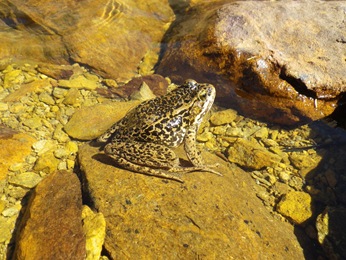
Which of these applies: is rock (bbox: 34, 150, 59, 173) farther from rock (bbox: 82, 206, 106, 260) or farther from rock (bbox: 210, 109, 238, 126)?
rock (bbox: 210, 109, 238, 126)

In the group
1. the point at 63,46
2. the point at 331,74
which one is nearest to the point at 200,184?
the point at 331,74

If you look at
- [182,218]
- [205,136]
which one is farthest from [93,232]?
[205,136]

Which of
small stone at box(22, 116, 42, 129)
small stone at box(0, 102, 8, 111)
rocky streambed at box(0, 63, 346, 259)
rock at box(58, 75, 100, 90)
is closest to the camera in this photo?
rocky streambed at box(0, 63, 346, 259)

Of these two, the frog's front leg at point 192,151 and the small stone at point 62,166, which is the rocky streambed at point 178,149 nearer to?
the small stone at point 62,166

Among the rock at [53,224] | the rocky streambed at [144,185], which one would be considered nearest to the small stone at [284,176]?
the rocky streambed at [144,185]

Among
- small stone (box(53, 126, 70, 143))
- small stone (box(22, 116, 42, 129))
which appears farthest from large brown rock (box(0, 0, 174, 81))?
small stone (box(53, 126, 70, 143))

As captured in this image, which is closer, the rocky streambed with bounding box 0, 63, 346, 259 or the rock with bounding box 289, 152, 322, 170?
the rocky streambed with bounding box 0, 63, 346, 259
